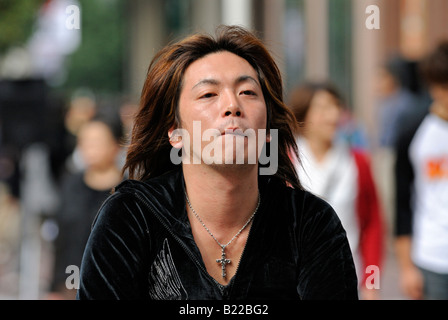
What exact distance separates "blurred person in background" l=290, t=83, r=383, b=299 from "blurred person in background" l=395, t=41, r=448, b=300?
0.94ft

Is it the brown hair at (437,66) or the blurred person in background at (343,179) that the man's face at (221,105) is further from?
the brown hair at (437,66)

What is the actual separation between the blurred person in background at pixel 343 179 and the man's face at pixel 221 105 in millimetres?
2524

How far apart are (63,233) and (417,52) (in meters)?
7.91

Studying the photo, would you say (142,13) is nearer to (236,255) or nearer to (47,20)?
(47,20)

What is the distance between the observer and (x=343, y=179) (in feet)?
17.6

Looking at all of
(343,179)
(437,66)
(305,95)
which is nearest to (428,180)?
(343,179)

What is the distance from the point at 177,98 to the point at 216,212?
1.24ft

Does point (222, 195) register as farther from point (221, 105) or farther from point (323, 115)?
point (323, 115)

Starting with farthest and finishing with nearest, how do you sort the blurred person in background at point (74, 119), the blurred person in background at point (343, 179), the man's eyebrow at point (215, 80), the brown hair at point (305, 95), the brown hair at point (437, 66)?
the blurred person in background at point (74, 119) → the brown hair at point (305, 95) → the brown hair at point (437, 66) → the blurred person in background at point (343, 179) → the man's eyebrow at point (215, 80)

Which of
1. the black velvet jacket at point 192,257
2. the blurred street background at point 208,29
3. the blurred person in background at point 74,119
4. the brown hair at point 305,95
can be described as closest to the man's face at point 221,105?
the black velvet jacket at point 192,257

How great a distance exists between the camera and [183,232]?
2.62 metres

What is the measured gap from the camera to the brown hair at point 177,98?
109 inches

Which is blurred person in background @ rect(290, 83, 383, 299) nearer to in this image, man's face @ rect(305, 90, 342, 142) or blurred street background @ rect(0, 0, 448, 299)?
man's face @ rect(305, 90, 342, 142)

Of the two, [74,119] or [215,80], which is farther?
[74,119]
